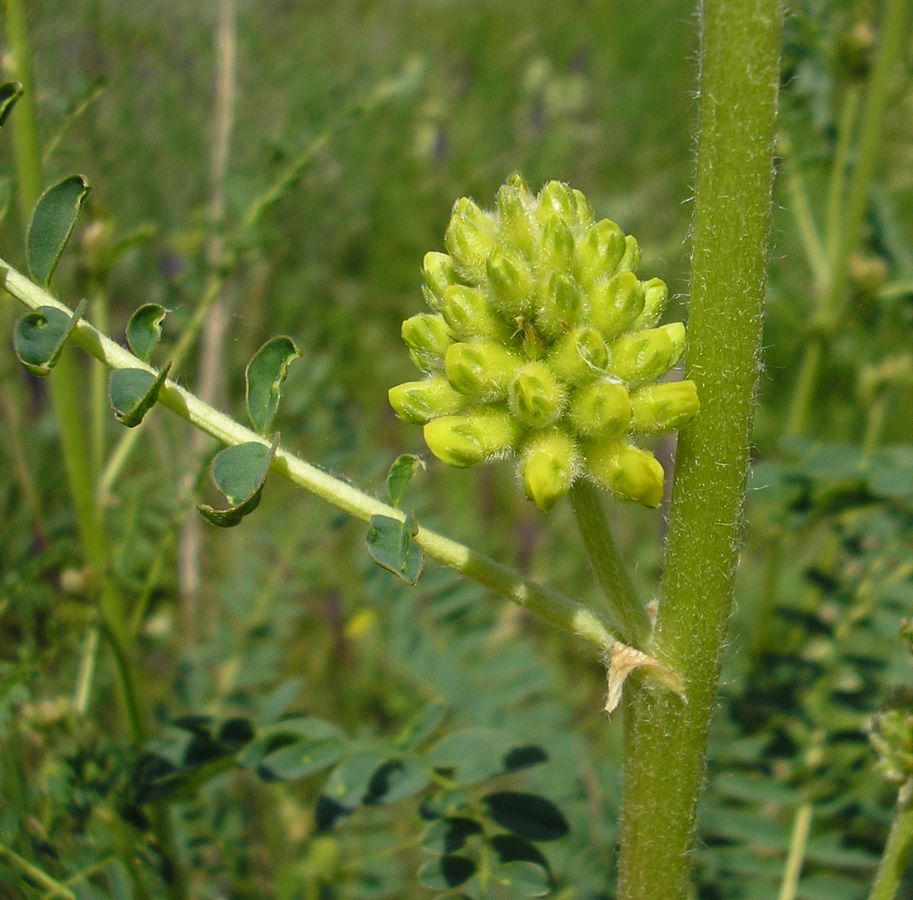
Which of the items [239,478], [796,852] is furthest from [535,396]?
[796,852]

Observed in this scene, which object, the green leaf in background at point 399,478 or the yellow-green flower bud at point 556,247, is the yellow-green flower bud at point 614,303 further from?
the green leaf in background at point 399,478

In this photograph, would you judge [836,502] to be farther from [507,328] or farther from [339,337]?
[339,337]

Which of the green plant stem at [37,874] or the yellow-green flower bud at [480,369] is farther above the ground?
the yellow-green flower bud at [480,369]

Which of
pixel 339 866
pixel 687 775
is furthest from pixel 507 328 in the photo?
pixel 339 866

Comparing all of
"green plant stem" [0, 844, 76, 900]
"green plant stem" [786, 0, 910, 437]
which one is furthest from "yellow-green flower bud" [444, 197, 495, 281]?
"green plant stem" [786, 0, 910, 437]

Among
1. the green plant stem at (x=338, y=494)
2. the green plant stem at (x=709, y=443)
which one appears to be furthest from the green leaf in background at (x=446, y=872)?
the green plant stem at (x=338, y=494)

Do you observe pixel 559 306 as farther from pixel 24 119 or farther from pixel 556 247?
pixel 24 119
